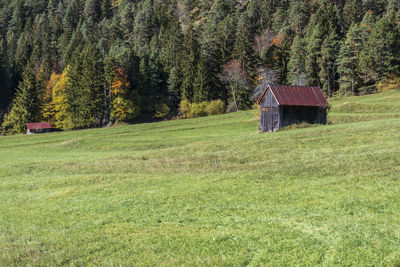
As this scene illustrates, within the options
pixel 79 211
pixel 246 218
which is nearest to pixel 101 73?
pixel 79 211

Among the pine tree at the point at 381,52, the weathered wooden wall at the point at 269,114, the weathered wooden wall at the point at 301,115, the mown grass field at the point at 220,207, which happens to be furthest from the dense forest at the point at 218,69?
the mown grass field at the point at 220,207

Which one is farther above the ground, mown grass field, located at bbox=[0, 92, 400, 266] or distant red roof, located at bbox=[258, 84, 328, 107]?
distant red roof, located at bbox=[258, 84, 328, 107]

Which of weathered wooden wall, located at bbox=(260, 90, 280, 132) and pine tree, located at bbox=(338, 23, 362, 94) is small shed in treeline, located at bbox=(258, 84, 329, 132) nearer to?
weathered wooden wall, located at bbox=(260, 90, 280, 132)

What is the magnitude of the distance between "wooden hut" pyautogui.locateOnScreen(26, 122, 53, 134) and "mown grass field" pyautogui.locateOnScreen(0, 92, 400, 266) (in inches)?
2241

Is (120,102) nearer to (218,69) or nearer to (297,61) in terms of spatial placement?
Answer: (218,69)

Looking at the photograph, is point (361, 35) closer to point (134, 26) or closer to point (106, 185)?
point (106, 185)

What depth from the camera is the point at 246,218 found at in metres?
11.8

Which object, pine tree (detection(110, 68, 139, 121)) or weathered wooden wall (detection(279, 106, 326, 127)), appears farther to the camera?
pine tree (detection(110, 68, 139, 121))

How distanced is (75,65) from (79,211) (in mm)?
80927

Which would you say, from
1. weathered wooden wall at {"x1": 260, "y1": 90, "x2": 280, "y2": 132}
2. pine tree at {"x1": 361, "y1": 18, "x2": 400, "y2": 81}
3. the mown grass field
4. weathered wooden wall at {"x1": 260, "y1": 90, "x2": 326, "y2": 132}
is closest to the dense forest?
pine tree at {"x1": 361, "y1": 18, "x2": 400, "y2": 81}

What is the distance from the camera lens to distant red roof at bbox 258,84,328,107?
1769 inches

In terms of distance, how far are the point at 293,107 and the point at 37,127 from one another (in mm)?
65407

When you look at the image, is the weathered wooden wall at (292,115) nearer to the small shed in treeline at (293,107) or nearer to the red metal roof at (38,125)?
the small shed in treeline at (293,107)

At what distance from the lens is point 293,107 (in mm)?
45750
